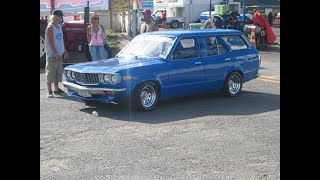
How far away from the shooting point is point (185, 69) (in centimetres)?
917

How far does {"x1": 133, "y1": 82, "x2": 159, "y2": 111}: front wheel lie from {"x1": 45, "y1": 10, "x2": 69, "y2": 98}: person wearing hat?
245 cm

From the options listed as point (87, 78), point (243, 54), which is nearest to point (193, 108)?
point (87, 78)

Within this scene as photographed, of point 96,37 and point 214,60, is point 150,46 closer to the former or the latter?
point 214,60

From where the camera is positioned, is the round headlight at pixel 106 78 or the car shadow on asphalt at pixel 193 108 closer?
the car shadow on asphalt at pixel 193 108

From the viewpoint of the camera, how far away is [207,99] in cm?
1002

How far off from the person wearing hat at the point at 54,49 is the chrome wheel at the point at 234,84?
3636 millimetres

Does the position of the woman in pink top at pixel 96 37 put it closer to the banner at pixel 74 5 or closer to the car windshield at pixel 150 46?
the car windshield at pixel 150 46

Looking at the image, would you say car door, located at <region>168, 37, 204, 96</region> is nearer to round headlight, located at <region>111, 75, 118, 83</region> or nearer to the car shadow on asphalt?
the car shadow on asphalt

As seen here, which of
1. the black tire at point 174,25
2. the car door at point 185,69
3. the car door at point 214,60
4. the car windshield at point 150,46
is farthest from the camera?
the black tire at point 174,25

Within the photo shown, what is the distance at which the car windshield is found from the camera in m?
9.20

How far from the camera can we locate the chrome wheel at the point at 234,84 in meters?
10.2

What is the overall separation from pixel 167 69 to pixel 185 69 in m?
0.47

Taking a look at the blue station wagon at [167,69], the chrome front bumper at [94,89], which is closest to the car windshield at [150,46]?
the blue station wagon at [167,69]
